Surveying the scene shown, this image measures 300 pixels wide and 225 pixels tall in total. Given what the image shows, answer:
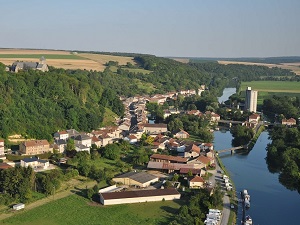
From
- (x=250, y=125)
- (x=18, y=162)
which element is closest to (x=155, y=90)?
(x=250, y=125)

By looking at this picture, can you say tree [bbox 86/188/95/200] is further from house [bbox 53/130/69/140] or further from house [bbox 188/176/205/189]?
house [bbox 53/130/69/140]

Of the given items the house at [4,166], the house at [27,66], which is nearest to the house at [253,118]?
the house at [27,66]

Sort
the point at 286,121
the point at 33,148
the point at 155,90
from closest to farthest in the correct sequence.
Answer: the point at 33,148
the point at 286,121
the point at 155,90

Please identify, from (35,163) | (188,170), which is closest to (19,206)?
(35,163)

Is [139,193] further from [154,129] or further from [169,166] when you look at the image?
[154,129]

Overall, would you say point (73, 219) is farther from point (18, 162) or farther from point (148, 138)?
point (148, 138)

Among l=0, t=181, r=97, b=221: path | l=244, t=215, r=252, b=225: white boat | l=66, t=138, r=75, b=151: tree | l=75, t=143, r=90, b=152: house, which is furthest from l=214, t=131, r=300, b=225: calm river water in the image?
l=66, t=138, r=75, b=151: tree
